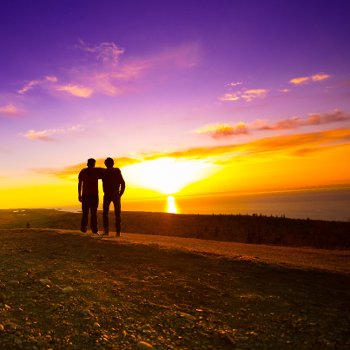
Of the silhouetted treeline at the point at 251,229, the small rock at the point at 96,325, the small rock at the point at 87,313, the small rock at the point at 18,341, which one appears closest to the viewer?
the small rock at the point at 18,341

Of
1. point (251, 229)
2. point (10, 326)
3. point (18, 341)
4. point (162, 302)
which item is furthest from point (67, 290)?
point (251, 229)

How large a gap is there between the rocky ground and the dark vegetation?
Result: 50.3ft

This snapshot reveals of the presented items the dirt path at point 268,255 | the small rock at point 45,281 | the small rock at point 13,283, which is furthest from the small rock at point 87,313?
the dirt path at point 268,255

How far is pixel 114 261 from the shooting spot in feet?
28.6

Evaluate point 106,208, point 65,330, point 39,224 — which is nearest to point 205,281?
point 65,330

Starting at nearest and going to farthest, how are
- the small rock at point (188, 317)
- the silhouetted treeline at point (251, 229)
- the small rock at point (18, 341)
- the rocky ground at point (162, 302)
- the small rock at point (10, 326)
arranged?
the small rock at point (18, 341), the small rock at point (10, 326), the rocky ground at point (162, 302), the small rock at point (188, 317), the silhouetted treeline at point (251, 229)

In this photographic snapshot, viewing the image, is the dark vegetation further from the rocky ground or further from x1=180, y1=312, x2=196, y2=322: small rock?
Answer: x1=180, y1=312, x2=196, y2=322: small rock

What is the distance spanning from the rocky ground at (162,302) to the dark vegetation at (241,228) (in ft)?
50.3

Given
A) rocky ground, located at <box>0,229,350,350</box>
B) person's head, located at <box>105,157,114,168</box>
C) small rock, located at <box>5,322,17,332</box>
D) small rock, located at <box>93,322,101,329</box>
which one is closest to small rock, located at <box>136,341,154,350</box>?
rocky ground, located at <box>0,229,350,350</box>

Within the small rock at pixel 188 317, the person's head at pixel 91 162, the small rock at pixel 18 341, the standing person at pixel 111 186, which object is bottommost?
the small rock at pixel 188 317

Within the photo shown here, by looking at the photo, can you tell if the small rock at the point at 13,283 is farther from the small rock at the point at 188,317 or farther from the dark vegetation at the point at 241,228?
the dark vegetation at the point at 241,228

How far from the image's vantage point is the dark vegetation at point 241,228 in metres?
24.2

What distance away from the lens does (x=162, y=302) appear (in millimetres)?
6328

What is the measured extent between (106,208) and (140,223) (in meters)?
16.8
